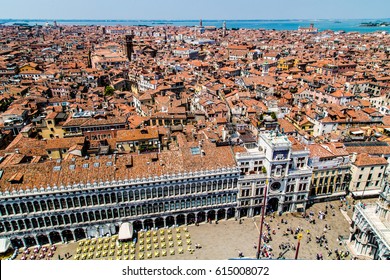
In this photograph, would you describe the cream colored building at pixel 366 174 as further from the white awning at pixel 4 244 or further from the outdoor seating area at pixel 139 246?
the white awning at pixel 4 244

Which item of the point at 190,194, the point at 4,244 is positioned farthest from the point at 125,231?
the point at 4,244

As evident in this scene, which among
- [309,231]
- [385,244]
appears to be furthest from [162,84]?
[385,244]

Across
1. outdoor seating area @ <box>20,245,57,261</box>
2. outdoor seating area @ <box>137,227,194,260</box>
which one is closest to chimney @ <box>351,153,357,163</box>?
outdoor seating area @ <box>137,227,194,260</box>

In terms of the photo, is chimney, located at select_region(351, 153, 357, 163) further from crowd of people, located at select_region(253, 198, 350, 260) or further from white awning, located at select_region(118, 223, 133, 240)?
white awning, located at select_region(118, 223, 133, 240)

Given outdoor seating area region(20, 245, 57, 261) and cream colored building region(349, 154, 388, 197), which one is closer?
outdoor seating area region(20, 245, 57, 261)

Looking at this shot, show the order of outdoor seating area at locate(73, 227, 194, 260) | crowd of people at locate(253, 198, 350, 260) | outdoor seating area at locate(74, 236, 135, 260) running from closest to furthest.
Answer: outdoor seating area at locate(74, 236, 135, 260)
outdoor seating area at locate(73, 227, 194, 260)
crowd of people at locate(253, 198, 350, 260)

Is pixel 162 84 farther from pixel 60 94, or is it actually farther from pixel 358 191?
pixel 358 191

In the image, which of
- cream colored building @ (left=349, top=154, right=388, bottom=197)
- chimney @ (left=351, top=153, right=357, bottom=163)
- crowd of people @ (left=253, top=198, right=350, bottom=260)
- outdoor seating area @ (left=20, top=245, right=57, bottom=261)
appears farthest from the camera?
chimney @ (left=351, top=153, right=357, bottom=163)
